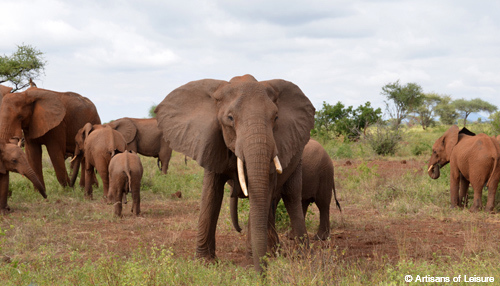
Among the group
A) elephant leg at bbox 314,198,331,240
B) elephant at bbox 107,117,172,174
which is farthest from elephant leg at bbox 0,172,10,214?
elephant at bbox 107,117,172,174

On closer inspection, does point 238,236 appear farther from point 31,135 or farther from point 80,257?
point 31,135

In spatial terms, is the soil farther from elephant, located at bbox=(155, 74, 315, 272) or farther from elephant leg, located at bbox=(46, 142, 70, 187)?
elephant leg, located at bbox=(46, 142, 70, 187)

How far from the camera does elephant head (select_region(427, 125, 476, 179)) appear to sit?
1012cm

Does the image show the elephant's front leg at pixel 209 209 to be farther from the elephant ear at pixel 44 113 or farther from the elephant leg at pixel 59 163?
the elephant ear at pixel 44 113

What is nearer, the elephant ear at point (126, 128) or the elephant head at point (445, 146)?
the elephant head at point (445, 146)

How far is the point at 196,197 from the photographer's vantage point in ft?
37.2

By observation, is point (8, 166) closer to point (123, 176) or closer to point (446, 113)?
point (123, 176)

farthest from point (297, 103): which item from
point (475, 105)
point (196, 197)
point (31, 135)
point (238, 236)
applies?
point (475, 105)

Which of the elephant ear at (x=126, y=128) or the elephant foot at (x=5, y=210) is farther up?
the elephant ear at (x=126, y=128)

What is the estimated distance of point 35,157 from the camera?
11.9 metres

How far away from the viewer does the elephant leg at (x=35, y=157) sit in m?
11.7

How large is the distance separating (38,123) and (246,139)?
8.39 m

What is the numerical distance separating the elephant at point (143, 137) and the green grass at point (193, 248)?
8.77 ft

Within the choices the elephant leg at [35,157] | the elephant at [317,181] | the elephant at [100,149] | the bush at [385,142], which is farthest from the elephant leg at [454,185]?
the bush at [385,142]
